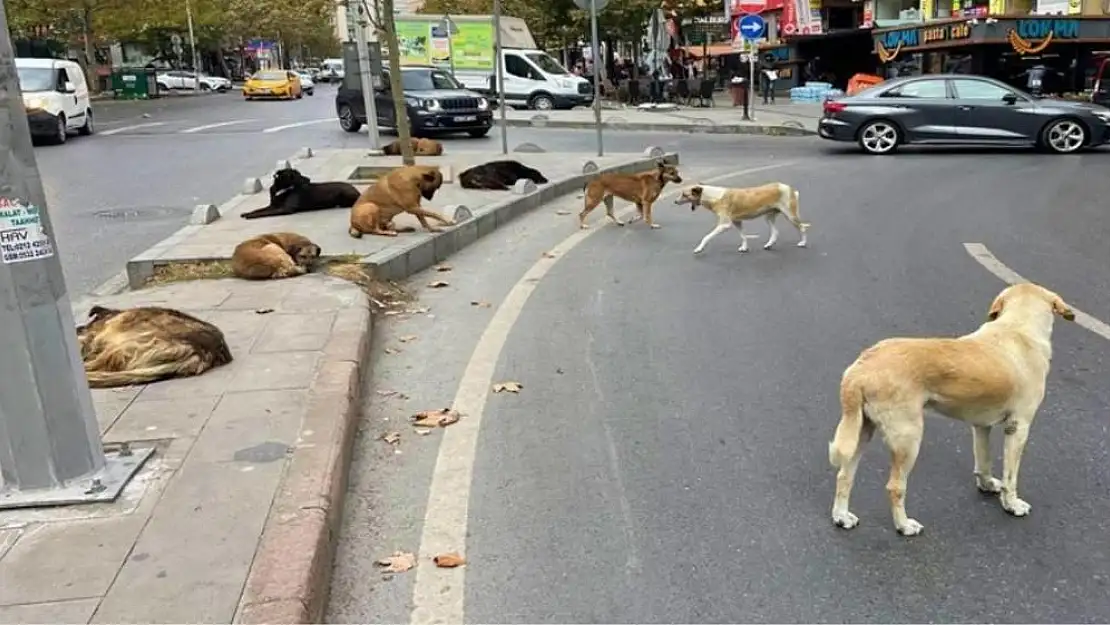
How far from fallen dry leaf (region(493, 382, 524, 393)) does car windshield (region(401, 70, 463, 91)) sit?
1900 cm

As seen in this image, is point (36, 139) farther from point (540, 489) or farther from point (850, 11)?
point (850, 11)

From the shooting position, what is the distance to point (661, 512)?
374cm

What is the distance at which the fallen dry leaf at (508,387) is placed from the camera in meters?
5.13

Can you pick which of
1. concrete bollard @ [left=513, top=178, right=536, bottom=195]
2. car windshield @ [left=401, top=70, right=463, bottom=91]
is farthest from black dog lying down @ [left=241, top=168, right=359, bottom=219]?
car windshield @ [left=401, top=70, right=463, bottom=91]

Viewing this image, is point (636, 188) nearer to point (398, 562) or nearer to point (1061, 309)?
point (1061, 309)

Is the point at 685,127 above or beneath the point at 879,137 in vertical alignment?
beneath

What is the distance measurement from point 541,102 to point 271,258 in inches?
1045

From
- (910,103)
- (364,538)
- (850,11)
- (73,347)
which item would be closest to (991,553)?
(364,538)

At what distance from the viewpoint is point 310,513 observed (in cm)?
341

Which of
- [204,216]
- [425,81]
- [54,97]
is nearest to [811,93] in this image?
[425,81]

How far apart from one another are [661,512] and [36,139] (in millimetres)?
22479

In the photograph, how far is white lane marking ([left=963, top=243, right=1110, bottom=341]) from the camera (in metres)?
6.05

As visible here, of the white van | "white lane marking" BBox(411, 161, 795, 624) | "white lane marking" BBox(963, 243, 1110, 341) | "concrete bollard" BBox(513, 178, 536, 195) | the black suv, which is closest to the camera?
"white lane marking" BBox(411, 161, 795, 624)

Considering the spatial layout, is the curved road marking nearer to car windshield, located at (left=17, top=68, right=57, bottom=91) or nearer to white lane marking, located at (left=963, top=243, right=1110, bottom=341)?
car windshield, located at (left=17, top=68, right=57, bottom=91)
